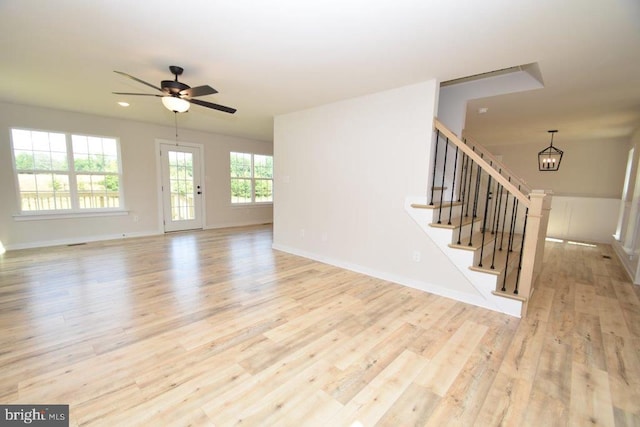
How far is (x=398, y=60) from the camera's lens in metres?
2.55

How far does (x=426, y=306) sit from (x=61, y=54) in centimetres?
432

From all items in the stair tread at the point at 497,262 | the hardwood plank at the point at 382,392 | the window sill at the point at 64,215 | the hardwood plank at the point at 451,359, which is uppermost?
the window sill at the point at 64,215

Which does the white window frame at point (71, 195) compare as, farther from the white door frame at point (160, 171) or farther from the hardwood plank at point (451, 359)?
the hardwood plank at point (451, 359)

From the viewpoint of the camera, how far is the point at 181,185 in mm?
6379

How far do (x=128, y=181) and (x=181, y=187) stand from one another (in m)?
1.06

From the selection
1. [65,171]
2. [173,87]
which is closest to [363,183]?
[173,87]

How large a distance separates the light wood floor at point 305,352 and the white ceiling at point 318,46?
239 centimetres

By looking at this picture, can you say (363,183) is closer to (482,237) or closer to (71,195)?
(482,237)

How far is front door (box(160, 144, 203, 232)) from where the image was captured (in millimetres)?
6113

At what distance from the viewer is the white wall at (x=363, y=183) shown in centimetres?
318

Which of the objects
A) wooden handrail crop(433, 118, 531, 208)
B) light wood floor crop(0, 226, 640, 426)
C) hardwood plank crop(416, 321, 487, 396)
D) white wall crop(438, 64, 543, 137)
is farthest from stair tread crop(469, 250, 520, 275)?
white wall crop(438, 64, 543, 137)

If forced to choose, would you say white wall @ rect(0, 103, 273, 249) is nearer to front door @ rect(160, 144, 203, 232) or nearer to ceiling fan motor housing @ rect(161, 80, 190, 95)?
front door @ rect(160, 144, 203, 232)

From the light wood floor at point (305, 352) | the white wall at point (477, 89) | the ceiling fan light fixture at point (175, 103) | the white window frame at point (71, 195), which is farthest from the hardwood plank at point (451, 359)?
the white window frame at point (71, 195)

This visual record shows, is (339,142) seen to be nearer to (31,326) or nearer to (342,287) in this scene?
(342,287)
